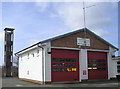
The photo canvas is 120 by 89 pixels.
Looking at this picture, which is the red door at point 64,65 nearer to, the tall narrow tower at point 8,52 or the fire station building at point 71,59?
the fire station building at point 71,59

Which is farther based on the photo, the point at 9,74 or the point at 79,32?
the point at 9,74

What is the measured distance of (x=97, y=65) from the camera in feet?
73.5

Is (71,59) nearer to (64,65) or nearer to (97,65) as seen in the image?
(64,65)

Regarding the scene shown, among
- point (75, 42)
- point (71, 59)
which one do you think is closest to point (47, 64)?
point (71, 59)

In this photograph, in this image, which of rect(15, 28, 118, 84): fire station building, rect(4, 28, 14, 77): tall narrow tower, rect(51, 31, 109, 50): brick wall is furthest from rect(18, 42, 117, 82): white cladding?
rect(4, 28, 14, 77): tall narrow tower

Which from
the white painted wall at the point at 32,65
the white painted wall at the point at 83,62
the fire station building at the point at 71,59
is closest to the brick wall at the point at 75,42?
the fire station building at the point at 71,59

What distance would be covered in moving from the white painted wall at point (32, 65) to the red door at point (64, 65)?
4.38 ft

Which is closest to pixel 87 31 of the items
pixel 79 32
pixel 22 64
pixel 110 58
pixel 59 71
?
pixel 79 32

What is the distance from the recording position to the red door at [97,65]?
21875 mm

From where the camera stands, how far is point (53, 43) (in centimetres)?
1953

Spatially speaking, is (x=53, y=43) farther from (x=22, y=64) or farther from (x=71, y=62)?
(x=22, y=64)

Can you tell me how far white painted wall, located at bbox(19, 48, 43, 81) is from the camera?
19.4 meters

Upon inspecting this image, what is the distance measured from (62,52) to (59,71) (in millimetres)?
1960

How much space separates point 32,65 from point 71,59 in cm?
441
